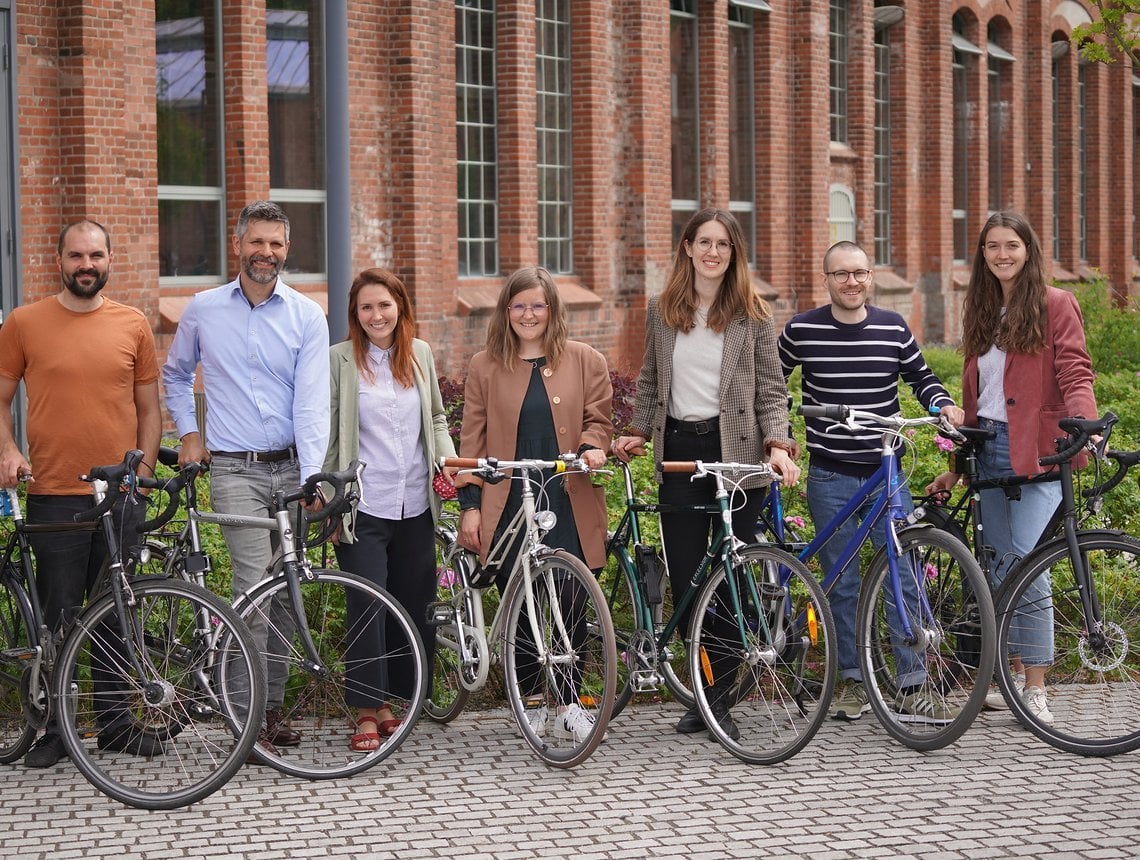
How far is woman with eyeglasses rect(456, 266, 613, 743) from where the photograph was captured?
6.77 metres

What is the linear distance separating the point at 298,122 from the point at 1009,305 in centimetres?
966

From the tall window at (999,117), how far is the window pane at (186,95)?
18.2 metres

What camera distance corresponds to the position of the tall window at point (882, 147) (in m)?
26.3

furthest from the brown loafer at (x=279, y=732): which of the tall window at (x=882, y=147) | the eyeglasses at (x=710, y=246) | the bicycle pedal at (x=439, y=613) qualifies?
the tall window at (x=882, y=147)

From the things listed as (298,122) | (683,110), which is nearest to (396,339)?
(298,122)

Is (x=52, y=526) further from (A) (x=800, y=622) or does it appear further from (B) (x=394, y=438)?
(A) (x=800, y=622)

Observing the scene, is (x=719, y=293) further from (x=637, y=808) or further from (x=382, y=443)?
(x=637, y=808)

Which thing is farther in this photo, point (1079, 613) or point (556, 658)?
point (1079, 613)

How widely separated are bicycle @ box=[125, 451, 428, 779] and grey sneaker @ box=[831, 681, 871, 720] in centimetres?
180

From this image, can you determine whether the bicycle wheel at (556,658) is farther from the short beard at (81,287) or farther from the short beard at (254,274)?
the short beard at (81,287)

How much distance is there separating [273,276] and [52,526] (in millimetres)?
1240

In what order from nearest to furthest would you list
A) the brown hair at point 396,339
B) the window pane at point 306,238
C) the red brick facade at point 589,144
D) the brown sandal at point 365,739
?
the brown sandal at point 365,739
the brown hair at point 396,339
the red brick facade at point 589,144
the window pane at point 306,238

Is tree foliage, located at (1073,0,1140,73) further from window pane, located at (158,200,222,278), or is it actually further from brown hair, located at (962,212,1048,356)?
brown hair, located at (962,212,1048,356)

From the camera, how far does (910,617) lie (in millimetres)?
6586
